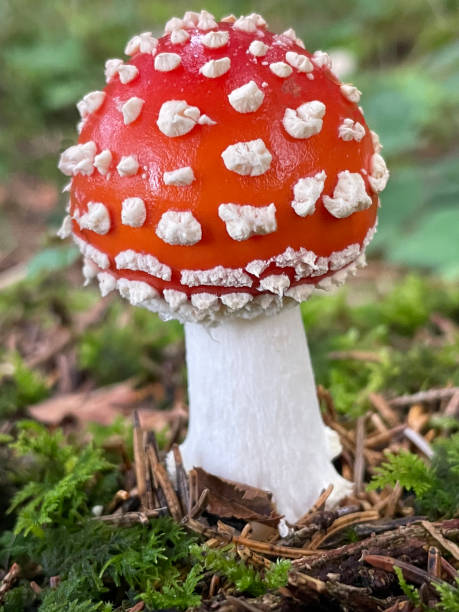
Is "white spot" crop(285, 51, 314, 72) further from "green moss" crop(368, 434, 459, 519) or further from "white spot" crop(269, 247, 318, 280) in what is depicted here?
"green moss" crop(368, 434, 459, 519)

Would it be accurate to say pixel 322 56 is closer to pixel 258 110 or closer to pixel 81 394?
pixel 258 110

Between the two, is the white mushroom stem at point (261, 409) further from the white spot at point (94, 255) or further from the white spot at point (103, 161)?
the white spot at point (103, 161)

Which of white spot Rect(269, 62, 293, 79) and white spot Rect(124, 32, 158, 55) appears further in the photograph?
white spot Rect(124, 32, 158, 55)

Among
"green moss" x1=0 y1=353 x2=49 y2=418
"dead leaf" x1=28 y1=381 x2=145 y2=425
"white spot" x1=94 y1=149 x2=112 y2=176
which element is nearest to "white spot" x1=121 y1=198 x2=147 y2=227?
"white spot" x1=94 y1=149 x2=112 y2=176

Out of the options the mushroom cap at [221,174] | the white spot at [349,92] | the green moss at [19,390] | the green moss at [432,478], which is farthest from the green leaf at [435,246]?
the green moss at [19,390]

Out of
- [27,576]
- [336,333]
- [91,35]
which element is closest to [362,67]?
[91,35]

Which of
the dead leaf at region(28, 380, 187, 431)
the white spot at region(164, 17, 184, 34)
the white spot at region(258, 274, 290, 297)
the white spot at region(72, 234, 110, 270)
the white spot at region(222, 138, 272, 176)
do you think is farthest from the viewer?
the dead leaf at region(28, 380, 187, 431)
